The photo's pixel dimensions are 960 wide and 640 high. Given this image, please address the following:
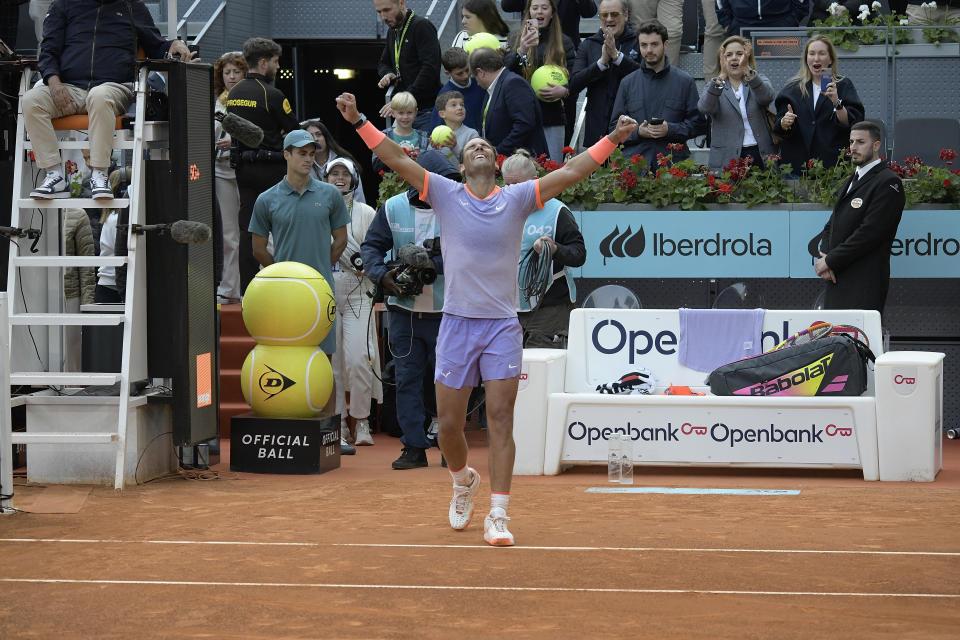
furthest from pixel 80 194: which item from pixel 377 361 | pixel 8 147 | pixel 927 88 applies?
pixel 927 88

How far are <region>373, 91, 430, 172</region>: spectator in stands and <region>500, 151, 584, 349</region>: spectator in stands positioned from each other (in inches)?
80.3

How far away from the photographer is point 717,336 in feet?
36.5

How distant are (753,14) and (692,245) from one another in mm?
4696

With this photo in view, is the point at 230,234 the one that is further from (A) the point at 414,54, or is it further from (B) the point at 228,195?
(A) the point at 414,54

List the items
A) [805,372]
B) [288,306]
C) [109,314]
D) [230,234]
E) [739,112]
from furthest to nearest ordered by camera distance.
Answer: [230,234], [739,112], [288,306], [805,372], [109,314]

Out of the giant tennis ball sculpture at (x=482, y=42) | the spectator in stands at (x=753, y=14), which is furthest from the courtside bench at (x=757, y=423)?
the spectator in stands at (x=753, y=14)

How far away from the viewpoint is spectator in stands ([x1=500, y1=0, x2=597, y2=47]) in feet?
50.5

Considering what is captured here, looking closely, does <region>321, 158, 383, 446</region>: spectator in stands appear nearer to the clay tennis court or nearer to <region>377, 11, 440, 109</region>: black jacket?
the clay tennis court

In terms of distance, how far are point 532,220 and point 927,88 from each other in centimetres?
692

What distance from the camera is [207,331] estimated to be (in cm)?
1037

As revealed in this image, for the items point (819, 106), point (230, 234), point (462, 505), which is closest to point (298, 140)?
point (230, 234)

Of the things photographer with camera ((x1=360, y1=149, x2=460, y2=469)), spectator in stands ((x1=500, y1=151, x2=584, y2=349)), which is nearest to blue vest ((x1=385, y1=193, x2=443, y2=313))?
photographer with camera ((x1=360, y1=149, x2=460, y2=469))

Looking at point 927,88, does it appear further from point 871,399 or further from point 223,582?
point 223,582

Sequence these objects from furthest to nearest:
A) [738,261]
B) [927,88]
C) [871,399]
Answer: [927,88] < [738,261] < [871,399]
